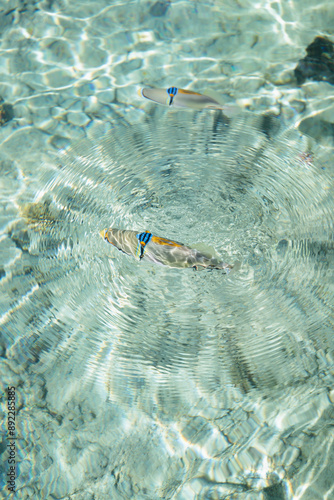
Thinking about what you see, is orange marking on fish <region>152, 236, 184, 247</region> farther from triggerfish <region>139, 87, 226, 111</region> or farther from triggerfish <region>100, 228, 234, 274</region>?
triggerfish <region>139, 87, 226, 111</region>

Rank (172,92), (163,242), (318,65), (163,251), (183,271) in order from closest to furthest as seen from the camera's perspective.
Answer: (163,242), (163,251), (183,271), (172,92), (318,65)

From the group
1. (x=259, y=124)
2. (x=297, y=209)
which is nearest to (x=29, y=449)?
(x=297, y=209)

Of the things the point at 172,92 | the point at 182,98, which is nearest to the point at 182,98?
the point at 182,98

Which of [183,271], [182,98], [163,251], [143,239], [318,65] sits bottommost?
[183,271]

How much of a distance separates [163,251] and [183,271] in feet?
2.68

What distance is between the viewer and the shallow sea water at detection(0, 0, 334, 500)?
357cm

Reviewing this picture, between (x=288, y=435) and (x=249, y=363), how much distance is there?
0.80m

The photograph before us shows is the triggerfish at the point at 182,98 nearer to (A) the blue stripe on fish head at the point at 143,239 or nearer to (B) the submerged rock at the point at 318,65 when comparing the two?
(B) the submerged rock at the point at 318,65

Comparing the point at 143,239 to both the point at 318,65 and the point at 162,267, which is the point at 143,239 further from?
the point at 318,65

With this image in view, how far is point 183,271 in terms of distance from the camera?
461 cm

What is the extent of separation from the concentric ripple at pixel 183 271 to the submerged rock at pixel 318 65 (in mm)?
1135

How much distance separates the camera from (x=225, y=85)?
20.0 feet

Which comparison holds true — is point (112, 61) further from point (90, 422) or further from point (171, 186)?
point (90, 422)

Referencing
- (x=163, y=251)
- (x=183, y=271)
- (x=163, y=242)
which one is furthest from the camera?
(x=183, y=271)
